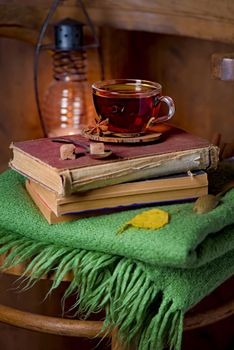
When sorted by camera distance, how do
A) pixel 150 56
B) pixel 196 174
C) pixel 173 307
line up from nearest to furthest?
1. pixel 173 307
2. pixel 196 174
3. pixel 150 56

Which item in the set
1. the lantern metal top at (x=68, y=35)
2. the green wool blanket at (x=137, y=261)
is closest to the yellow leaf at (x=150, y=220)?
the green wool blanket at (x=137, y=261)

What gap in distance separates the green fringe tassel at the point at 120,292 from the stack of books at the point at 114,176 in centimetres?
5

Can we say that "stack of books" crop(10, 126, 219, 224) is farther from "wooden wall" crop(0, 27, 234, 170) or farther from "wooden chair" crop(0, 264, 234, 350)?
"wooden wall" crop(0, 27, 234, 170)

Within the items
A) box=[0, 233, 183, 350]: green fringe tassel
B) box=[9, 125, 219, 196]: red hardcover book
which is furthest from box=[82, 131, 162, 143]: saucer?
box=[0, 233, 183, 350]: green fringe tassel

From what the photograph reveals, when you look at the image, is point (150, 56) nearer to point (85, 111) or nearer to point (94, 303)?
point (85, 111)

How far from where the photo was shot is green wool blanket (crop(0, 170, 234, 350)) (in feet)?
2.08

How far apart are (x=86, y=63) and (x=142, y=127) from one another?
569 mm

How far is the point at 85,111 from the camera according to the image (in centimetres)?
126

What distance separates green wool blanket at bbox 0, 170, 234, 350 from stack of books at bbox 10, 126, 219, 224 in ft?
0.05

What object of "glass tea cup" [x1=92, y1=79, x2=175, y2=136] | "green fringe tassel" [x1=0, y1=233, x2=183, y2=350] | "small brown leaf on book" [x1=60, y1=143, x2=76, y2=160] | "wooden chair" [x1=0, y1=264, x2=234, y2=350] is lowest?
"wooden chair" [x1=0, y1=264, x2=234, y2=350]

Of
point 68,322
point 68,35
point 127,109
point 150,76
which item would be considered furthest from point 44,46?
point 68,322

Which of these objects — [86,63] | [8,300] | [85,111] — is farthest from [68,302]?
[86,63]

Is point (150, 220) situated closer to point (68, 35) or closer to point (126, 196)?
point (126, 196)

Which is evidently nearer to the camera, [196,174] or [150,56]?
[196,174]
